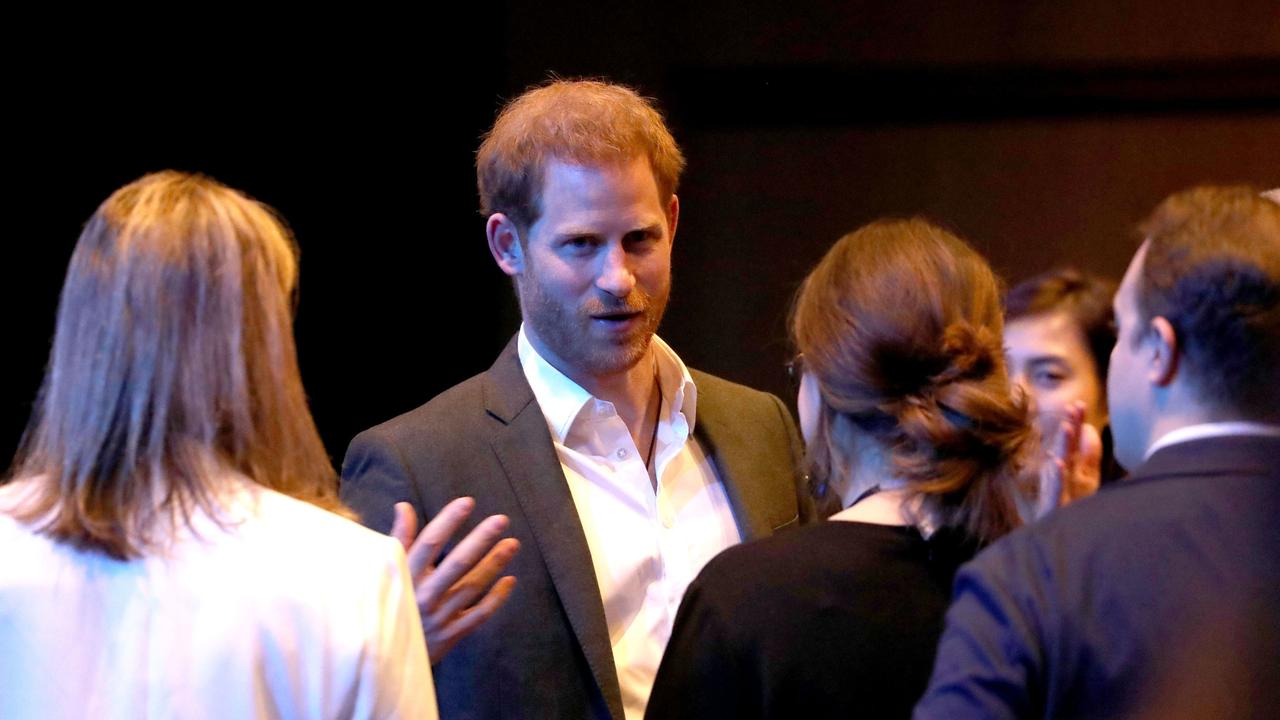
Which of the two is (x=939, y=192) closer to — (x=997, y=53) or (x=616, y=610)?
(x=997, y=53)

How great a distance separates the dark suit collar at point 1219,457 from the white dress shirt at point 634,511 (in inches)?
38.5

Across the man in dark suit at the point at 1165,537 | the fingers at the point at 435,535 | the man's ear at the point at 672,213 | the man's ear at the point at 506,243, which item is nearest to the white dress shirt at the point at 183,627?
the fingers at the point at 435,535

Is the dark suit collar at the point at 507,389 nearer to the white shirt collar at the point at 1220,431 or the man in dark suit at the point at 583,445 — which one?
the man in dark suit at the point at 583,445

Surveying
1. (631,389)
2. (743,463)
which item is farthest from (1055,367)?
(631,389)

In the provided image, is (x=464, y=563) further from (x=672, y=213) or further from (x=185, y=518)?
(x=672, y=213)

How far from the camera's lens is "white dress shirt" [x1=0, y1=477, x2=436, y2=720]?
4.50 ft

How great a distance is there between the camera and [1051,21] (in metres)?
3.90

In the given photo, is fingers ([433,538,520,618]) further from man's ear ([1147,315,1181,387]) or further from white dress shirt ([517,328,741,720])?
man's ear ([1147,315,1181,387])

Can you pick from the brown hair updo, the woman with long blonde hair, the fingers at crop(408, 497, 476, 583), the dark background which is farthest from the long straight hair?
the dark background

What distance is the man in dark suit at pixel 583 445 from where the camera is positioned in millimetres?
2105

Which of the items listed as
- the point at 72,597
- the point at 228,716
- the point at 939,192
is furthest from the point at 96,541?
the point at 939,192

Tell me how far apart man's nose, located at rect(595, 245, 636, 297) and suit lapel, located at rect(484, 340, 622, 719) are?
0.22 m

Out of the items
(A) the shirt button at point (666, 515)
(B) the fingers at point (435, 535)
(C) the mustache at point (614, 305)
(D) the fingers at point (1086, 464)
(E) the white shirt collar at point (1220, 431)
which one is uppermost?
(C) the mustache at point (614, 305)

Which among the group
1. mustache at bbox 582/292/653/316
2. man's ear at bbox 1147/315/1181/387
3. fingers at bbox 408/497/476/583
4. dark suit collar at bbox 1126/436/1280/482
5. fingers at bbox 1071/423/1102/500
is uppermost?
man's ear at bbox 1147/315/1181/387
